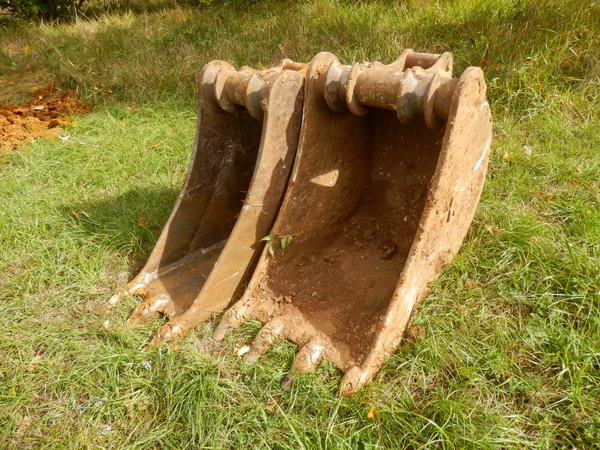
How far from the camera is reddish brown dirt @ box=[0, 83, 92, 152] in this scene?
175 inches

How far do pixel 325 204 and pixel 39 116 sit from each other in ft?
12.0

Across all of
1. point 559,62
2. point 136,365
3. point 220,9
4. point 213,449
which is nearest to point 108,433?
point 136,365

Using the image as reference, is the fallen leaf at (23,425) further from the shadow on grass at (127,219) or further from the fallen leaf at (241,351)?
the shadow on grass at (127,219)

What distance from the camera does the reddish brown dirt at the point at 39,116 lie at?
4.45 m

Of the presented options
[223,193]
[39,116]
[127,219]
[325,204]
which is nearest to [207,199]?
[223,193]

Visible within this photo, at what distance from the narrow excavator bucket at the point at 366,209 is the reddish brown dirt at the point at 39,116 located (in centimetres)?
323

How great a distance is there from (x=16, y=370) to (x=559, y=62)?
4.04 metres

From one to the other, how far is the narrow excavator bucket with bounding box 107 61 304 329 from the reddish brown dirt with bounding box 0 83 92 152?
2627 mm

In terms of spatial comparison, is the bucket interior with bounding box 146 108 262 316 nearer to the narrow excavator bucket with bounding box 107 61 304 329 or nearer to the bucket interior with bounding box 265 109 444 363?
the narrow excavator bucket with bounding box 107 61 304 329

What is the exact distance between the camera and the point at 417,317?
6.98 feet

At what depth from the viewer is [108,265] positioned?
9.32ft

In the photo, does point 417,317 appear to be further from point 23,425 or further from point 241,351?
point 23,425

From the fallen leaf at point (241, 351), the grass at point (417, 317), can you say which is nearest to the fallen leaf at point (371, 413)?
the grass at point (417, 317)

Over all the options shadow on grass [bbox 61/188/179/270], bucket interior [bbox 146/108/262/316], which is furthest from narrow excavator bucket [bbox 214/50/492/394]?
shadow on grass [bbox 61/188/179/270]
